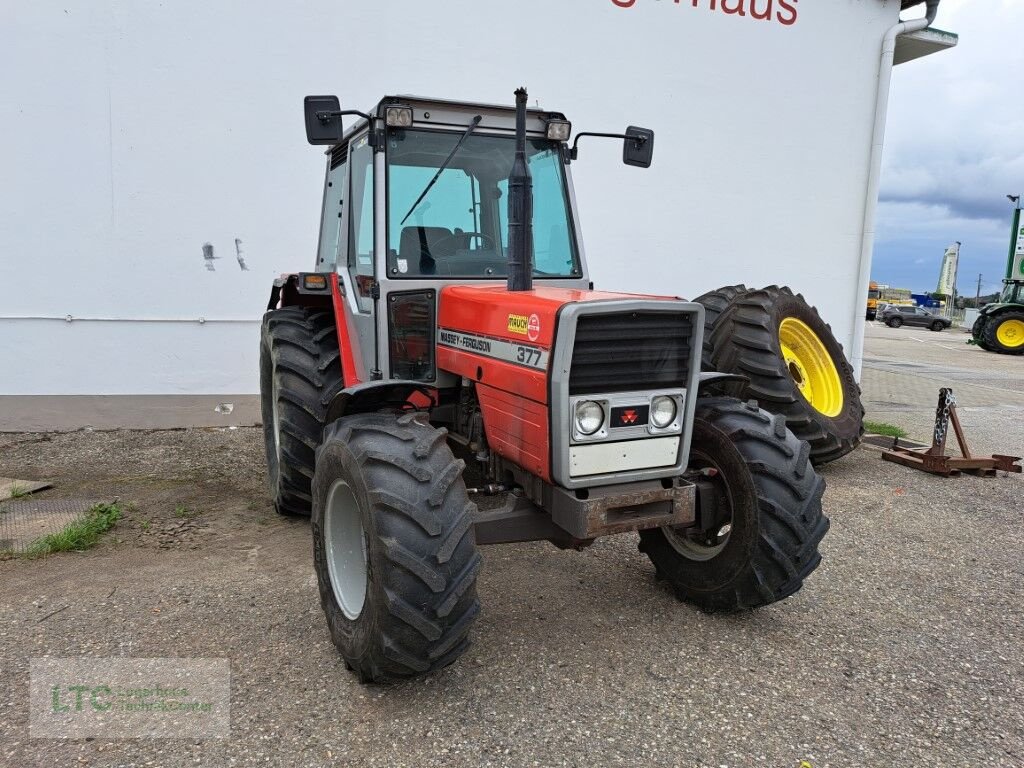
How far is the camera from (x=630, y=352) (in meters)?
2.89

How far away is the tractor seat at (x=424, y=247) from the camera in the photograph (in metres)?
3.57

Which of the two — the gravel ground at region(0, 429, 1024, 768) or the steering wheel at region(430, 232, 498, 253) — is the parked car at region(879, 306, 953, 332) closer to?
the gravel ground at region(0, 429, 1024, 768)

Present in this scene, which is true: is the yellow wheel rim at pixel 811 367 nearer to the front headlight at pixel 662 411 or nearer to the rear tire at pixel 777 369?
the rear tire at pixel 777 369

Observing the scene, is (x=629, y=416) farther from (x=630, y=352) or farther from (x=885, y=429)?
(x=885, y=429)

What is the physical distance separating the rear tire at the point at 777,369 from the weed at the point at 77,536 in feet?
14.4

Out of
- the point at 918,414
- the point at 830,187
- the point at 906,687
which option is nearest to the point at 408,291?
the point at 906,687

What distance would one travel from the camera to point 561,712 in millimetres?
2719

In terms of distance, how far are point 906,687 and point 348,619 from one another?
2278mm

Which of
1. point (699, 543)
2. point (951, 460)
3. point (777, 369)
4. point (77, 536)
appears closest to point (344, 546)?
point (699, 543)

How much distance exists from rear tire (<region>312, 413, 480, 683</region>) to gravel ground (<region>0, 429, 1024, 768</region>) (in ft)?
0.85

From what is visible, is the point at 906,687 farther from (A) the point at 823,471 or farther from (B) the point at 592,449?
(A) the point at 823,471

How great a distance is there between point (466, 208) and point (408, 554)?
1956 mm

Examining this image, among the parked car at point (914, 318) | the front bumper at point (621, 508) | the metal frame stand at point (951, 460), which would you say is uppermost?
the front bumper at point (621, 508)

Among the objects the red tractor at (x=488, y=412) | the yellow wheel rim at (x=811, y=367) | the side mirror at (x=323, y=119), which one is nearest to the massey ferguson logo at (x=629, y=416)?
the red tractor at (x=488, y=412)
